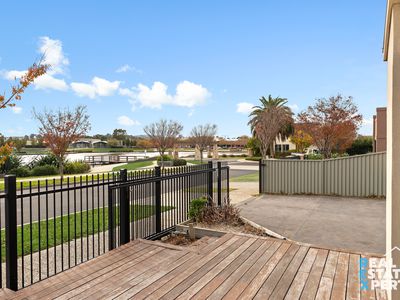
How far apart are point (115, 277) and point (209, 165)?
12.7ft

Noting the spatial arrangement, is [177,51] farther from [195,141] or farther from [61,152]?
[195,141]

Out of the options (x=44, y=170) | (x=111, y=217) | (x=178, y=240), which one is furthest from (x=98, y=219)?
(x=44, y=170)

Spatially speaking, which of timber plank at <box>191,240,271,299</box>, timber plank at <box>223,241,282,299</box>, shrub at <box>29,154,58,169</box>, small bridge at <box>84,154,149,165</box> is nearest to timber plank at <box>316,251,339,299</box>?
timber plank at <box>223,241,282,299</box>

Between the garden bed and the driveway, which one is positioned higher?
the garden bed

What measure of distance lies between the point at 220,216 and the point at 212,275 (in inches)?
103

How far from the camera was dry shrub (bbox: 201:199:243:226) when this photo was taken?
603cm

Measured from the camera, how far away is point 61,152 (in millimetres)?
20062

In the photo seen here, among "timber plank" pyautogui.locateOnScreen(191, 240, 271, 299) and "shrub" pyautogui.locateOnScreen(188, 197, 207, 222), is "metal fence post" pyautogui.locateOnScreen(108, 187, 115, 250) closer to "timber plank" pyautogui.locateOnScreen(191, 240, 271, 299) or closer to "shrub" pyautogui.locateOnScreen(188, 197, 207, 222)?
"timber plank" pyautogui.locateOnScreen(191, 240, 271, 299)

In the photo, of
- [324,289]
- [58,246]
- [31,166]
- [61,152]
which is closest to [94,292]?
[324,289]

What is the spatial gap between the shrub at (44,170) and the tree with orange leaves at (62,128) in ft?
5.24

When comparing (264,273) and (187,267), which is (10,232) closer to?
(187,267)

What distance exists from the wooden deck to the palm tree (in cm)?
2646

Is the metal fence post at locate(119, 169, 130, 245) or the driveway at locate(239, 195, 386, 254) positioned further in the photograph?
the driveway at locate(239, 195, 386, 254)

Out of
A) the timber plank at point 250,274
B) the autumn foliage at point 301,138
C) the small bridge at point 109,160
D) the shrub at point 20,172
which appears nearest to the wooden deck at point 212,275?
the timber plank at point 250,274
